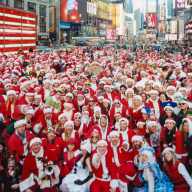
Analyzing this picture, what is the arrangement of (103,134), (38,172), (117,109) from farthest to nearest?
1. (117,109)
2. (103,134)
3. (38,172)

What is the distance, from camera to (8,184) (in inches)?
329

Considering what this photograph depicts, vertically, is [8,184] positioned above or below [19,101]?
Result: below

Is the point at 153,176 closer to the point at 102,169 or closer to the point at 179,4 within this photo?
the point at 102,169

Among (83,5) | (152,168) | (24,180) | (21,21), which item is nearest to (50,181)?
(24,180)

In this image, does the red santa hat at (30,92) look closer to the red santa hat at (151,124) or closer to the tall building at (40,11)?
the red santa hat at (151,124)

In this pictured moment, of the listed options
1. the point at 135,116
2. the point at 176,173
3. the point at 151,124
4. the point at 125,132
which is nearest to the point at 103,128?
the point at 125,132

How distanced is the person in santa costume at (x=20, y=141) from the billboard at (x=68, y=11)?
93693mm

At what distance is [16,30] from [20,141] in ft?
86.2

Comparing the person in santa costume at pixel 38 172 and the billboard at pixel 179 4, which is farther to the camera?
the billboard at pixel 179 4

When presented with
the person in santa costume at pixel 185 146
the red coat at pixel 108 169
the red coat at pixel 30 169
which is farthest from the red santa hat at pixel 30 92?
the red coat at pixel 108 169

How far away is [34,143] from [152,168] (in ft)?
6.22

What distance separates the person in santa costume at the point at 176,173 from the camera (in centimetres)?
782

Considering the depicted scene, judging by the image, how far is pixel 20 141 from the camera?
30.4ft

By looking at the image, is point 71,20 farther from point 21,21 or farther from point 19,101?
point 19,101
